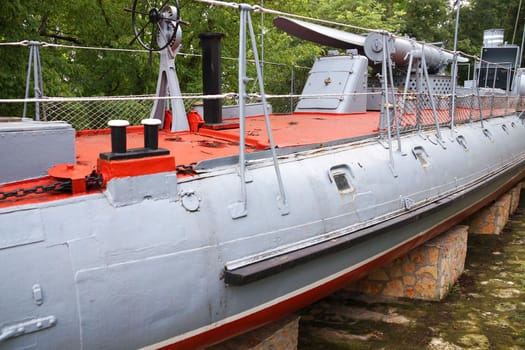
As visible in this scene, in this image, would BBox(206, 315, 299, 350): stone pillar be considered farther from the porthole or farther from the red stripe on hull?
the porthole

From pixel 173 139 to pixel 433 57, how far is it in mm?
6711

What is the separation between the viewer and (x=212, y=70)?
5.71 m

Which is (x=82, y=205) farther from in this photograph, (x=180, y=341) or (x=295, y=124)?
(x=295, y=124)

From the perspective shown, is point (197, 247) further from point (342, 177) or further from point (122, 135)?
point (342, 177)

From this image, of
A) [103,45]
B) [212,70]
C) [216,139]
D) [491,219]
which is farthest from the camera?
[103,45]

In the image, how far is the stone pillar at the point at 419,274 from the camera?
20.4 ft

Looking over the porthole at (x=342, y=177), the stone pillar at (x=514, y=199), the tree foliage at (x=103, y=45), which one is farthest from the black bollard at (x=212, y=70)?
the stone pillar at (x=514, y=199)

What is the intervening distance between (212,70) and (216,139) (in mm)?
989

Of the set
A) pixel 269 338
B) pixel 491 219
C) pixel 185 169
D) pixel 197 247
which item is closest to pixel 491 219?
pixel 491 219

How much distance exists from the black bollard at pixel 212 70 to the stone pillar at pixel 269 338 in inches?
102

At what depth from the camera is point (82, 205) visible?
113 inches

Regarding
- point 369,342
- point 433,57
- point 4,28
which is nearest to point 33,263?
point 369,342

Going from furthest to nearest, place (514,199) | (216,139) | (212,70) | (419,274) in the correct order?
(514,199) → (419,274) → (212,70) → (216,139)

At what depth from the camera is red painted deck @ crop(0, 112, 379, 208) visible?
12.8 feet
